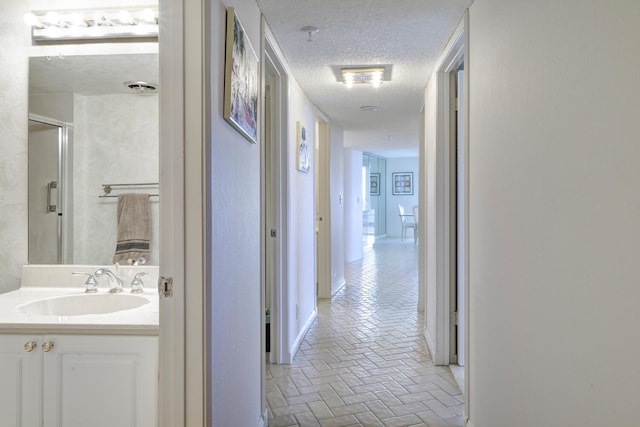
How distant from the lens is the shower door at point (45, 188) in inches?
88.7

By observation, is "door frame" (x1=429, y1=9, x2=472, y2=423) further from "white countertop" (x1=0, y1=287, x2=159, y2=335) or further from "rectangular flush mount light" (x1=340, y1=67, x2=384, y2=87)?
"white countertop" (x1=0, y1=287, x2=159, y2=335)

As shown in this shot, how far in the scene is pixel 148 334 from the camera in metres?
1.60

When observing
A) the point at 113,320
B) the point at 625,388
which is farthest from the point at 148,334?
the point at 625,388

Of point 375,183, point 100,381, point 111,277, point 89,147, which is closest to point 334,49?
point 89,147

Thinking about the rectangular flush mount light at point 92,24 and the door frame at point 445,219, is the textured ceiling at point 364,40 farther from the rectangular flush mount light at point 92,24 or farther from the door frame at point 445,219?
the rectangular flush mount light at point 92,24

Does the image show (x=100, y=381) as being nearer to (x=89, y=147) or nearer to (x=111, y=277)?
(x=111, y=277)

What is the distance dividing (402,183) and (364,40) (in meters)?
10.8

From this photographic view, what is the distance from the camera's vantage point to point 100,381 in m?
1.59

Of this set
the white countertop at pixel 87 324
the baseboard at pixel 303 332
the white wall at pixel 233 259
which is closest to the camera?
the white wall at pixel 233 259

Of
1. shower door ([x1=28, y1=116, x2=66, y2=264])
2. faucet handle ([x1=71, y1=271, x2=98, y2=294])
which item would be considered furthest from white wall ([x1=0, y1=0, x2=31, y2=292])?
faucet handle ([x1=71, y1=271, x2=98, y2=294])

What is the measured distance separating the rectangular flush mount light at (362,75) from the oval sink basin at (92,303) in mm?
2168

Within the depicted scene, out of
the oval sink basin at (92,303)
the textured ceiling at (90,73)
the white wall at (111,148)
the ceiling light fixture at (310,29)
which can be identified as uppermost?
the ceiling light fixture at (310,29)

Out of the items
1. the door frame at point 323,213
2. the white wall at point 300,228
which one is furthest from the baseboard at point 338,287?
the white wall at point 300,228

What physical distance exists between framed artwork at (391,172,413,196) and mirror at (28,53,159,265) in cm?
1157
